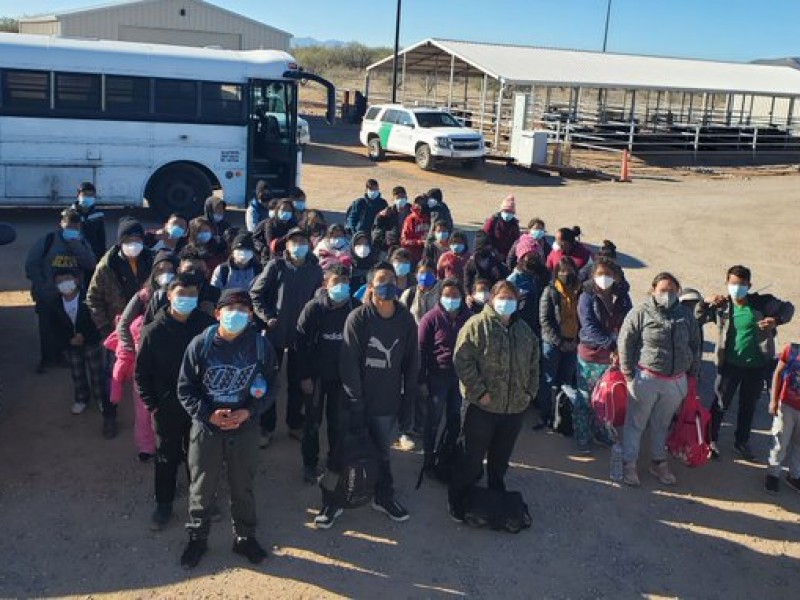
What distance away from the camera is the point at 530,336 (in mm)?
5617

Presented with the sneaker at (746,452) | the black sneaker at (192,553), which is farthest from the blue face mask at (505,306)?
the sneaker at (746,452)

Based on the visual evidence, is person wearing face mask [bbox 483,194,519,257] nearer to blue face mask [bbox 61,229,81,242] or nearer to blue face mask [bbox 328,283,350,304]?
blue face mask [bbox 328,283,350,304]

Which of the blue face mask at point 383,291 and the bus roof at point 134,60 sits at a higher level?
the bus roof at point 134,60

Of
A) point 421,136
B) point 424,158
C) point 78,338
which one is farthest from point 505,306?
point 421,136

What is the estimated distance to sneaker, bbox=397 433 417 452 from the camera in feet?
22.6

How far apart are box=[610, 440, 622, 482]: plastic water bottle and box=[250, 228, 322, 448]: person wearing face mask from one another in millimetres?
2549

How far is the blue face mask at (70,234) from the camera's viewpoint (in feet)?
25.4

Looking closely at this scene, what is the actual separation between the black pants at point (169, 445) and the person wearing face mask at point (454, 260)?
331 cm

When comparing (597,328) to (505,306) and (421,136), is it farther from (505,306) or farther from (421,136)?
(421,136)

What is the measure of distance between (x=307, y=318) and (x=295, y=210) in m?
4.15

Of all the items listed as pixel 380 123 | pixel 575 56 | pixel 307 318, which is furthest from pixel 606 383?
pixel 575 56

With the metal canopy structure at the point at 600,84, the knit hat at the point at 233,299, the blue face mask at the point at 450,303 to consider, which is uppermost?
the metal canopy structure at the point at 600,84

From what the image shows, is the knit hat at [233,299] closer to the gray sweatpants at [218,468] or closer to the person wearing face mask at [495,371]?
the gray sweatpants at [218,468]

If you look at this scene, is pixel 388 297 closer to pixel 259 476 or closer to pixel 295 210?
pixel 259 476
